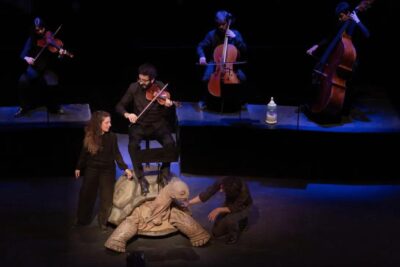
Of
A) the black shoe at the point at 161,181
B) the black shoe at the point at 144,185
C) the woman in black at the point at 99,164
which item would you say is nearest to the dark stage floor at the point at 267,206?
the woman in black at the point at 99,164

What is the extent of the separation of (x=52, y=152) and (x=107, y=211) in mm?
1330

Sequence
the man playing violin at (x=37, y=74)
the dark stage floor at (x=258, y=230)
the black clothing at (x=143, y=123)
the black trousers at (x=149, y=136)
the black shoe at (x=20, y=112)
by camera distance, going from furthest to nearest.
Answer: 1. the black shoe at (x=20, y=112)
2. the man playing violin at (x=37, y=74)
3. the black trousers at (x=149, y=136)
4. the black clothing at (x=143, y=123)
5. the dark stage floor at (x=258, y=230)

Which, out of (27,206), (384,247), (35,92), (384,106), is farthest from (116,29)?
(384,247)

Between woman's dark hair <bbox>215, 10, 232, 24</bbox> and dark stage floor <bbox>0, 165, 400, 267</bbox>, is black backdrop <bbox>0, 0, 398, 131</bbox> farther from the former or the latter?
dark stage floor <bbox>0, 165, 400, 267</bbox>

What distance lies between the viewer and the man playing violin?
890cm

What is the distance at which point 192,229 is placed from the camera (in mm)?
7797

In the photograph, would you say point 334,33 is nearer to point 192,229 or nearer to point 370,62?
point 370,62

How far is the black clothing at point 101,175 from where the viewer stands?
311 inches

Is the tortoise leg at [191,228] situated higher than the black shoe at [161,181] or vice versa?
the black shoe at [161,181]

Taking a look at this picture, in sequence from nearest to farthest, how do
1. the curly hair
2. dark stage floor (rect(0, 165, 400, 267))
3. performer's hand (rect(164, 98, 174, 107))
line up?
1. dark stage floor (rect(0, 165, 400, 267))
2. the curly hair
3. performer's hand (rect(164, 98, 174, 107))

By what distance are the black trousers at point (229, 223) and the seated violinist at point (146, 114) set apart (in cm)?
76

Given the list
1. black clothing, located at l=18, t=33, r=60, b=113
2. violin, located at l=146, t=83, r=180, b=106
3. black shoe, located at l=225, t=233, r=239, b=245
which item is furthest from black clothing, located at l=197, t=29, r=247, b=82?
black shoe, located at l=225, t=233, r=239, b=245

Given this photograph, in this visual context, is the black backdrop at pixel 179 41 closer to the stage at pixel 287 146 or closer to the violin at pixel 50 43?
→ the violin at pixel 50 43

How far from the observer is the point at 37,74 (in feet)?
29.7
